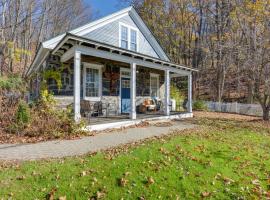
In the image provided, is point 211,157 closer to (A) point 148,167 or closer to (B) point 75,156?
(A) point 148,167

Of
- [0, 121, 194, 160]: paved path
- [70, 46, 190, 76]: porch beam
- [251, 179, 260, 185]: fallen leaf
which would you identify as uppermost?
[70, 46, 190, 76]: porch beam

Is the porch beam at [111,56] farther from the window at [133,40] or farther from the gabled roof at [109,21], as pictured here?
the window at [133,40]

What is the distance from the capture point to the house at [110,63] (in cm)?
1125

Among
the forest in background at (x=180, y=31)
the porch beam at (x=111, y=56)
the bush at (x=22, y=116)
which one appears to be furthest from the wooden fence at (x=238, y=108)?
the bush at (x=22, y=116)

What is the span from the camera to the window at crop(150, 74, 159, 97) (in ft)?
59.7

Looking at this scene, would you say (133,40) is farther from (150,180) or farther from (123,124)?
(150,180)

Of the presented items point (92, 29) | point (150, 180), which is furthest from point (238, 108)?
point (150, 180)

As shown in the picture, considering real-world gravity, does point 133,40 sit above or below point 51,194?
above

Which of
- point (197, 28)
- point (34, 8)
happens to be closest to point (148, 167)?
point (34, 8)

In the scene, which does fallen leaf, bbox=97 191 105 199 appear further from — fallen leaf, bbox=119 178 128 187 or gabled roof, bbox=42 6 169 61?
gabled roof, bbox=42 6 169 61

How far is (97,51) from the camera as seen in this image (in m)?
10.7

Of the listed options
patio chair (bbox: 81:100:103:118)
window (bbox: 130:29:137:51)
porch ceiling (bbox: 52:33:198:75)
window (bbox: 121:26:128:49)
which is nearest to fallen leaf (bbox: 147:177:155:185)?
porch ceiling (bbox: 52:33:198:75)

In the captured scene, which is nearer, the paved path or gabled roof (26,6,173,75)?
the paved path

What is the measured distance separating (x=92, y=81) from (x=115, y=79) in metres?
1.73
